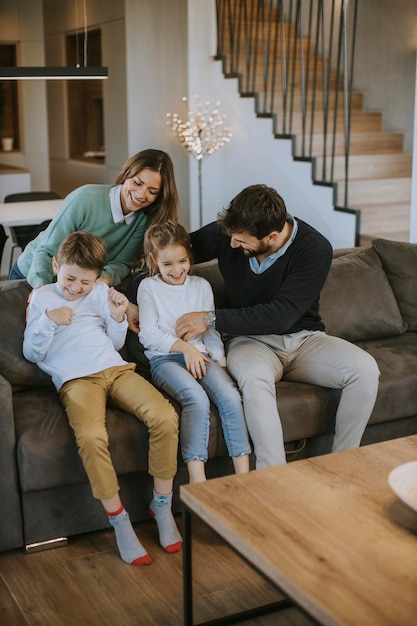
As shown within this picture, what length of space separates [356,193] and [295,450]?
14.3ft

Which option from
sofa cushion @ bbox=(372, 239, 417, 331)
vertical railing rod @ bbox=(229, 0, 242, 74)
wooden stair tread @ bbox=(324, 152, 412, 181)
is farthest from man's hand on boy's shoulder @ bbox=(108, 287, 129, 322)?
vertical railing rod @ bbox=(229, 0, 242, 74)

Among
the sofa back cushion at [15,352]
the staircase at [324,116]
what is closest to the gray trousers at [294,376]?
the sofa back cushion at [15,352]

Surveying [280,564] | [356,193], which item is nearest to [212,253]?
[280,564]

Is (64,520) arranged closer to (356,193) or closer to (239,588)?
(239,588)

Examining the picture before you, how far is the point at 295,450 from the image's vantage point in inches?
127

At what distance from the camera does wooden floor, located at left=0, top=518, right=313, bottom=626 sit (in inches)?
97.5

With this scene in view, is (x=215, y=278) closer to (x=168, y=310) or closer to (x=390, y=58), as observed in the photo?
(x=168, y=310)

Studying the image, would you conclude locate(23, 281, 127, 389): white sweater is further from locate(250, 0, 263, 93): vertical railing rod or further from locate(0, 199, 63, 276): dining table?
locate(250, 0, 263, 93): vertical railing rod

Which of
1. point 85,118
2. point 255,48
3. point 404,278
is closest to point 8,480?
point 404,278

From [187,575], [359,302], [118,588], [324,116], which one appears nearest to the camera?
[187,575]

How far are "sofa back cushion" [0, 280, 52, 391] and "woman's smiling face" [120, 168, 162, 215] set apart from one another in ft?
1.90

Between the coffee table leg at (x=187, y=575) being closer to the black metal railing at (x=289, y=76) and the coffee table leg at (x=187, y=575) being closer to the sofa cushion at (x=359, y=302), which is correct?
the sofa cushion at (x=359, y=302)

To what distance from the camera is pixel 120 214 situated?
3.44 m

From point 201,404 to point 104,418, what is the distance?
34 cm
